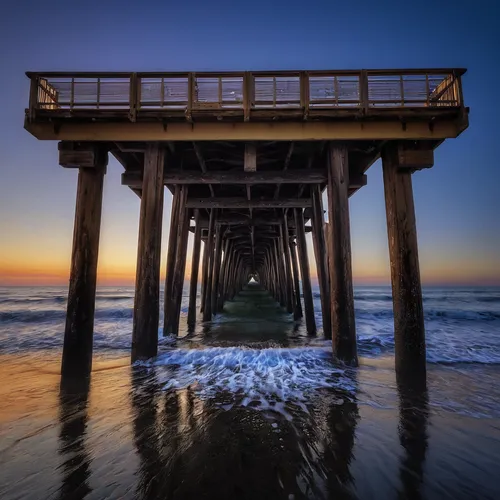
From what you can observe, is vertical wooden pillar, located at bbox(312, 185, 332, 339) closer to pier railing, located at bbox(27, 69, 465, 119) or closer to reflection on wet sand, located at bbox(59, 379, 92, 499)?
pier railing, located at bbox(27, 69, 465, 119)

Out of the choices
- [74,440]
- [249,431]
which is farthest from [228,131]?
[74,440]

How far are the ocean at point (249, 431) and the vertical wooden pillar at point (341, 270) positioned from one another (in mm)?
434

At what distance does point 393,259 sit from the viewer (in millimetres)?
4367

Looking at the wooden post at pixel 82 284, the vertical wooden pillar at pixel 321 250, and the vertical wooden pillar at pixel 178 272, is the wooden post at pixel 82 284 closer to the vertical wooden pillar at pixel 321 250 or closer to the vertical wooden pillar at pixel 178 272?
the vertical wooden pillar at pixel 178 272

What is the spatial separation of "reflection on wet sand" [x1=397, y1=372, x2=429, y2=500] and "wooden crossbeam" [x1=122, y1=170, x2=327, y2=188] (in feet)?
12.2

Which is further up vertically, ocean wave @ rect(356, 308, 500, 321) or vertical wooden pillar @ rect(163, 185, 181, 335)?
vertical wooden pillar @ rect(163, 185, 181, 335)

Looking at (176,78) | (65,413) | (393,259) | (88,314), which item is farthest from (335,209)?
(65,413)

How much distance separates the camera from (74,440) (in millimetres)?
2582

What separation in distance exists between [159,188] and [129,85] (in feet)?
5.34

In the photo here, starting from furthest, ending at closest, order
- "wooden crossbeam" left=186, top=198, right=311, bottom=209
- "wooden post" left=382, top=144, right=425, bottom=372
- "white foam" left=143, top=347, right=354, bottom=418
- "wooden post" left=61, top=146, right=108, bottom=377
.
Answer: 1. "wooden crossbeam" left=186, top=198, right=311, bottom=209
2. "wooden post" left=61, top=146, right=108, bottom=377
3. "wooden post" left=382, top=144, right=425, bottom=372
4. "white foam" left=143, top=347, right=354, bottom=418

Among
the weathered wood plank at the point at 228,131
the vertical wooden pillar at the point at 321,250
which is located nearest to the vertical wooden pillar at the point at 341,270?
the weathered wood plank at the point at 228,131

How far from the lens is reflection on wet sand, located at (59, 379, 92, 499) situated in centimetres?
194

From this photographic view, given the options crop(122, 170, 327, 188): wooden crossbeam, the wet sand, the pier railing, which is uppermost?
the pier railing

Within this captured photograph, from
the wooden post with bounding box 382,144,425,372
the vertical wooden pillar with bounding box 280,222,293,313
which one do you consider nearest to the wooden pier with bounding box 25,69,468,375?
the wooden post with bounding box 382,144,425,372
